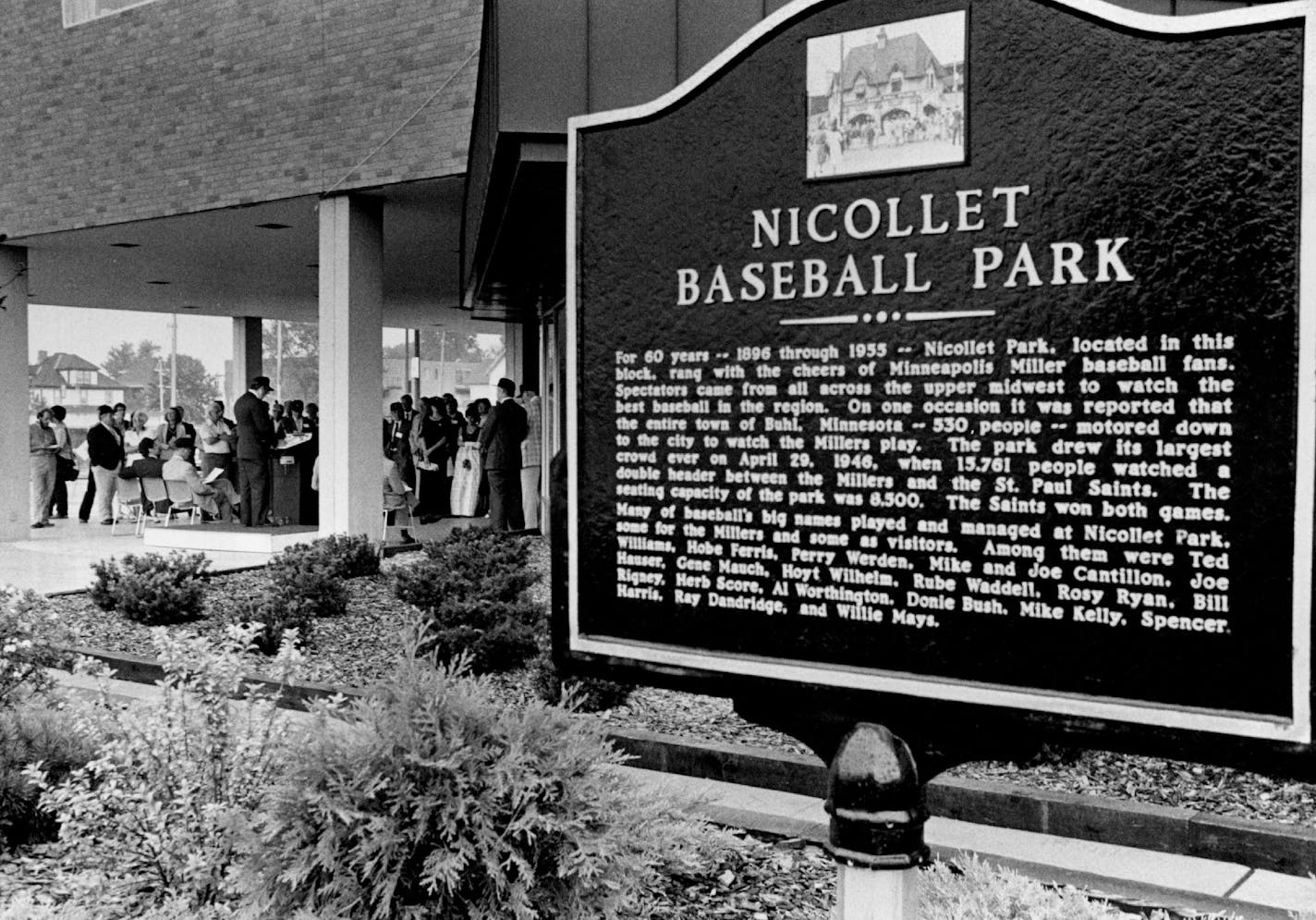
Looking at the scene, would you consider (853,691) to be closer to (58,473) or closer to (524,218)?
(524,218)

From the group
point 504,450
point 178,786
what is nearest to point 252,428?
point 504,450

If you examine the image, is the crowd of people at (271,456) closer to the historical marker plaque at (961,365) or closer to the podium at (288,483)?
the podium at (288,483)

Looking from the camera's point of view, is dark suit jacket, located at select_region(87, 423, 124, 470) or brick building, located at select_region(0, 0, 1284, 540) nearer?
brick building, located at select_region(0, 0, 1284, 540)

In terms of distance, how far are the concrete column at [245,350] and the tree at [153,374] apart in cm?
8716

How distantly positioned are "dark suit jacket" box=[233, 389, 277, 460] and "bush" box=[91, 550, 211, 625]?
5438mm

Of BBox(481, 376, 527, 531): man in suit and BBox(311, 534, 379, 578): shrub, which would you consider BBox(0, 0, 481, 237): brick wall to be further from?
BBox(311, 534, 379, 578): shrub

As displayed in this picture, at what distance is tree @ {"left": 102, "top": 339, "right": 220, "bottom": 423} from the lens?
121312mm

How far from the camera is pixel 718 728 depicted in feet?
20.7

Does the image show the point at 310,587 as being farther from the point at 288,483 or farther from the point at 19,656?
the point at 288,483

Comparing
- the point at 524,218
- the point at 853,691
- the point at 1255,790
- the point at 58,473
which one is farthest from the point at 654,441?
the point at 58,473

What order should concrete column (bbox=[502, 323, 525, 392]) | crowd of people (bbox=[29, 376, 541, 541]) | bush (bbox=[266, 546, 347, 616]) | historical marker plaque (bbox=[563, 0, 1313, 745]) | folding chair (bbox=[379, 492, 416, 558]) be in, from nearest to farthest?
historical marker plaque (bbox=[563, 0, 1313, 745]), bush (bbox=[266, 546, 347, 616]), folding chair (bbox=[379, 492, 416, 558]), crowd of people (bbox=[29, 376, 541, 541]), concrete column (bbox=[502, 323, 525, 392])

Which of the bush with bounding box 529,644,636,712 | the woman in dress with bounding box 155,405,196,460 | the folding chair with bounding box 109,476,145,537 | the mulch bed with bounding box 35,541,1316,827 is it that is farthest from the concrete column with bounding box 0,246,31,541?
the bush with bounding box 529,644,636,712

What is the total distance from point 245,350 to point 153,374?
375ft

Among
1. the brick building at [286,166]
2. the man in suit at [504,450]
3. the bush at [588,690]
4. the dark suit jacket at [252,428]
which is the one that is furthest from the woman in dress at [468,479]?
the bush at [588,690]
